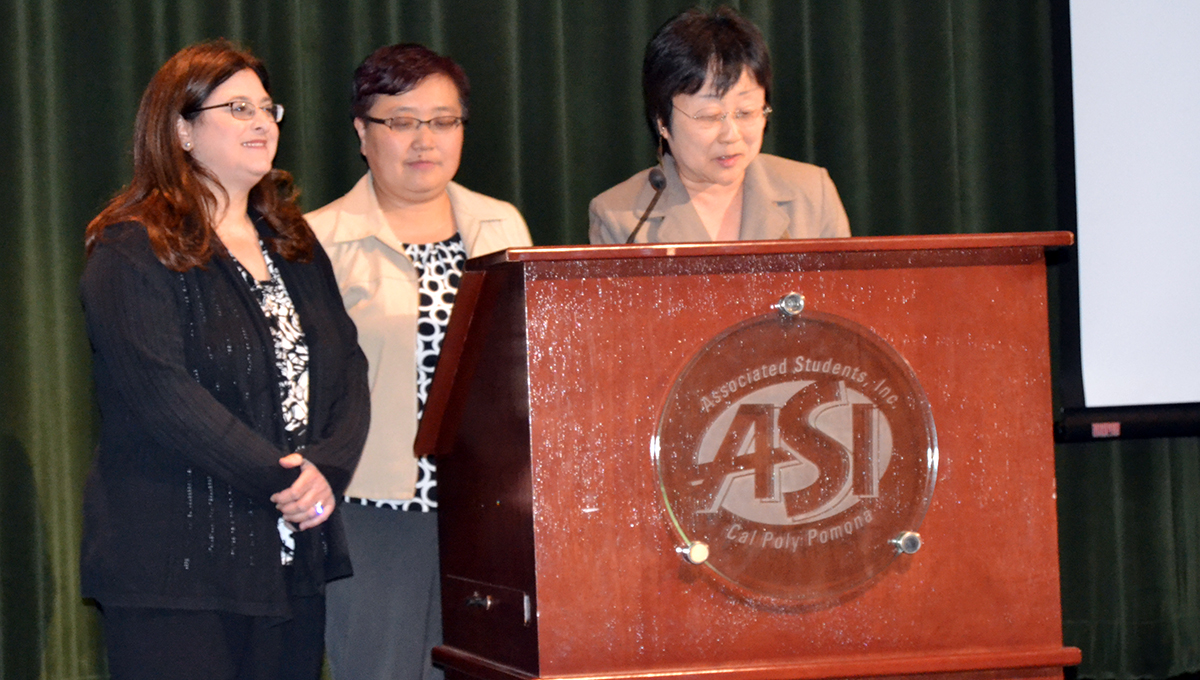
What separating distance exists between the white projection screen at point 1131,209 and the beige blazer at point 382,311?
1712 mm

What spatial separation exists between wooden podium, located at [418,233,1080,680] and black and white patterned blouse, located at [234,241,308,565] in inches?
30.3

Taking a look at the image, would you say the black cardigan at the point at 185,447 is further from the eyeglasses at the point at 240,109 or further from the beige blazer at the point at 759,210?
the beige blazer at the point at 759,210

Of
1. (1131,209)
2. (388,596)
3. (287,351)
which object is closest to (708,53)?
(287,351)

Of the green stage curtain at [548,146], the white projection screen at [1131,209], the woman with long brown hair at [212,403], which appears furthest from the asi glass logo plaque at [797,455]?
the white projection screen at [1131,209]

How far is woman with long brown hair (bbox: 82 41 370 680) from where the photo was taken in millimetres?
1890

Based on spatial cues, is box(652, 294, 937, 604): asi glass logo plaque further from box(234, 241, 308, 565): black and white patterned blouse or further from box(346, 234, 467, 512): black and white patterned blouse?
box(346, 234, 467, 512): black and white patterned blouse

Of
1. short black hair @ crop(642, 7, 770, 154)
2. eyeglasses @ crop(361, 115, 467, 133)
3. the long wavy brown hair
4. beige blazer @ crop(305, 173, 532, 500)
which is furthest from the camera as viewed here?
eyeglasses @ crop(361, 115, 467, 133)

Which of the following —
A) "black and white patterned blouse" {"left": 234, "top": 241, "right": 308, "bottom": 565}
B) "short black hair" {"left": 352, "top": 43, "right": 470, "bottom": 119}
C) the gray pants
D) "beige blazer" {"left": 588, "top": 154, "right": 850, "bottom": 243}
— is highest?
"short black hair" {"left": 352, "top": 43, "right": 470, "bottom": 119}

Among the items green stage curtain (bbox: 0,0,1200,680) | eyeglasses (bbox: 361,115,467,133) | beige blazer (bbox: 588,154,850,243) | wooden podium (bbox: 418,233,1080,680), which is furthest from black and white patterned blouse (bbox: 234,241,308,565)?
green stage curtain (bbox: 0,0,1200,680)

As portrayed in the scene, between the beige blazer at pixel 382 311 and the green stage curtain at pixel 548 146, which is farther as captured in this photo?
the green stage curtain at pixel 548 146

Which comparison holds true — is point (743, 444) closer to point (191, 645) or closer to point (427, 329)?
point (191, 645)

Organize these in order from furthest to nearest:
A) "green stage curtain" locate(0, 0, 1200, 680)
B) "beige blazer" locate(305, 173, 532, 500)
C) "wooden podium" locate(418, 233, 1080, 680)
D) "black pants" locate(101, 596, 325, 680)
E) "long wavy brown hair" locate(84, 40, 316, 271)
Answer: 1. "green stage curtain" locate(0, 0, 1200, 680)
2. "beige blazer" locate(305, 173, 532, 500)
3. "long wavy brown hair" locate(84, 40, 316, 271)
4. "black pants" locate(101, 596, 325, 680)
5. "wooden podium" locate(418, 233, 1080, 680)

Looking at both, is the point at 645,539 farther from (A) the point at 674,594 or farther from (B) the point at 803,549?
(B) the point at 803,549

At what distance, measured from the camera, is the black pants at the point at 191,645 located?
74.0 inches
